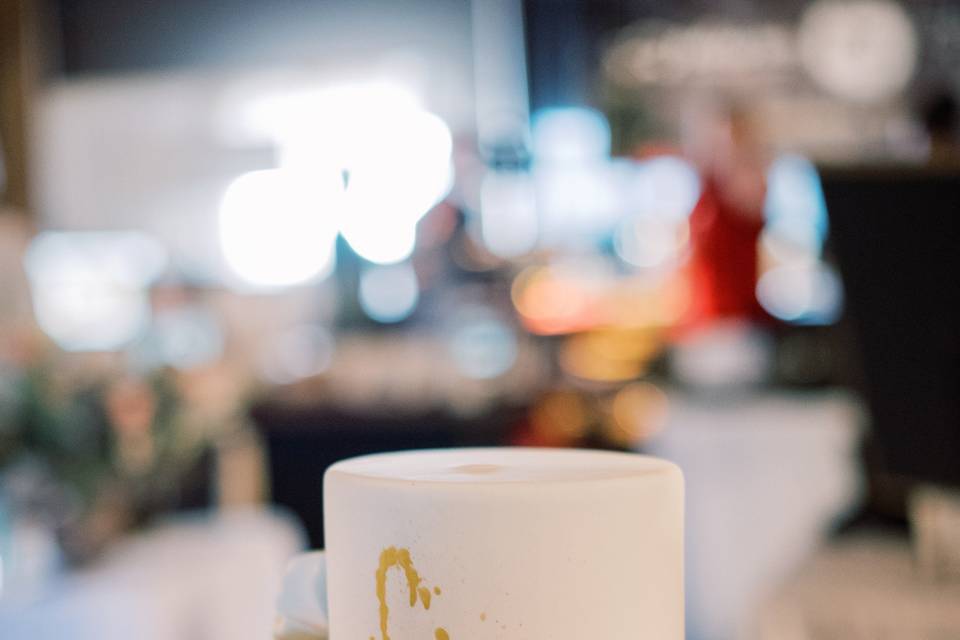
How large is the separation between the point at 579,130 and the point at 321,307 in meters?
1.29

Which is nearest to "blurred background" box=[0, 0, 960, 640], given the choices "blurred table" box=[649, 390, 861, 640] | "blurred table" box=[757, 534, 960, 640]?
"blurred table" box=[649, 390, 861, 640]

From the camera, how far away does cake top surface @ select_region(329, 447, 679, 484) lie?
1.02 ft

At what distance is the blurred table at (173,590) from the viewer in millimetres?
1548

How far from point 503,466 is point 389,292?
4.06 m

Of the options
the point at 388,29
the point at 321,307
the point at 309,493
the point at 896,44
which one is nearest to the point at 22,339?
the point at 309,493

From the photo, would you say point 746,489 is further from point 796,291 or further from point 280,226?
point 280,226

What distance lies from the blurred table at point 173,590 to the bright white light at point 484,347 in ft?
6.37

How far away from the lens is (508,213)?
4.50m

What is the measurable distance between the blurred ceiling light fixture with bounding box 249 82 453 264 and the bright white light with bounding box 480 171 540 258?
0.18 metres

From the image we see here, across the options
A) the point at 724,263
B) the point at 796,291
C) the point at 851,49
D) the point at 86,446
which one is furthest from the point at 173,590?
the point at 851,49

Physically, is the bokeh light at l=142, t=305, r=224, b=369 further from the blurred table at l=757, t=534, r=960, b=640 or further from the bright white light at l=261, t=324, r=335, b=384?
the blurred table at l=757, t=534, r=960, b=640

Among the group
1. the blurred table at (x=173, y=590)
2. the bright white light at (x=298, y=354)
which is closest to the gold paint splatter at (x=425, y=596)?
the blurred table at (x=173, y=590)

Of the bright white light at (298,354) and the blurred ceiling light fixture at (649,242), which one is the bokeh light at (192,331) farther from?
the blurred ceiling light fixture at (649,242)

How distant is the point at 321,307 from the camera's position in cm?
470
